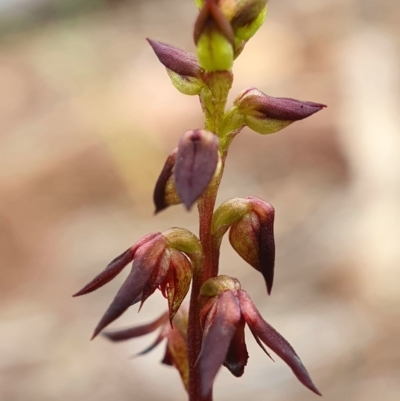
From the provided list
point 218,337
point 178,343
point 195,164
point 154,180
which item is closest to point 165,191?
point 195,164

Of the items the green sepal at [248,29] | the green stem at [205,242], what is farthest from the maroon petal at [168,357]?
the green sepal at [248,29]

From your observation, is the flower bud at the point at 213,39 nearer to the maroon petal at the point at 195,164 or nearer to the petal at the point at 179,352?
the maroon petal at the point at 195,164

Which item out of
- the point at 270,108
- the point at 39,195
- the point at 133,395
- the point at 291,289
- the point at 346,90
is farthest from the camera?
the point at 346,90

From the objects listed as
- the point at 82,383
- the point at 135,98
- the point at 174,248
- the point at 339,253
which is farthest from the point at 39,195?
the point at 174,248

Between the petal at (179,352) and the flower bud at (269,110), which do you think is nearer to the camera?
the flower bud at (269,110)

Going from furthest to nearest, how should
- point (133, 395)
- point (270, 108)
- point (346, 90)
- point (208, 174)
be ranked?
point (346, 90) < point (133, 395) < point (270, 108) < point (208, 174)

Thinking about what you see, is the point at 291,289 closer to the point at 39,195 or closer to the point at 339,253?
the point at 339,253

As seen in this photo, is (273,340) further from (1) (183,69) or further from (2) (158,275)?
(1) (183,69)
